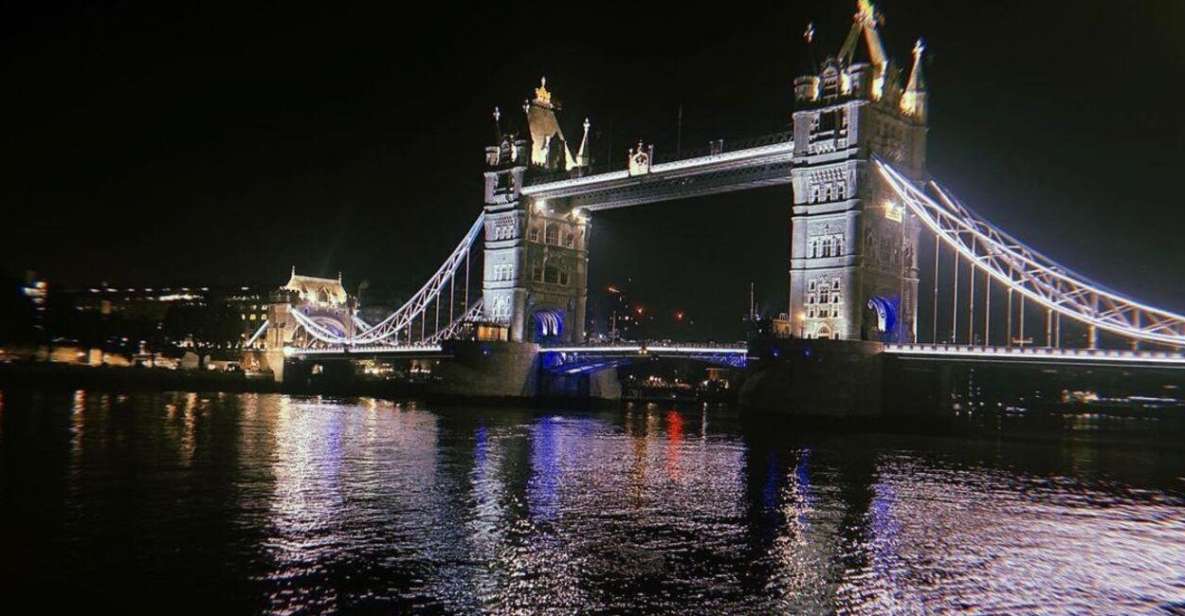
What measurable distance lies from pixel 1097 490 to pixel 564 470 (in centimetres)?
1441

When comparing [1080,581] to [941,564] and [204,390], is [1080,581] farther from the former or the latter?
[204,390]

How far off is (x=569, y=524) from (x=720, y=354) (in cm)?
3761

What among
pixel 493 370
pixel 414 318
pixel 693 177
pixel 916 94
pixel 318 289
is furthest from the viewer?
pixel 318 289

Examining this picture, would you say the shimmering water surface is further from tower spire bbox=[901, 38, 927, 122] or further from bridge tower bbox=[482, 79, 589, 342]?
bridge tower bbox=[482, 79, 589, 342]

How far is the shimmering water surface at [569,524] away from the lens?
50.2 ft

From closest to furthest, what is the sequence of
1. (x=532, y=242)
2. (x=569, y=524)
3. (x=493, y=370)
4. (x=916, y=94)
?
(x=569, y=524) < (x=916, y=94) < (x=493, y=370) < (x=532, y=242)

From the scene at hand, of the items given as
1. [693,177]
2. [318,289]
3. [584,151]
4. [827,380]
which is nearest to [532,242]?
[584,151]

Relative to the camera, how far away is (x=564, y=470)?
30.0 meters

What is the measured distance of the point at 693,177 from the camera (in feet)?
194

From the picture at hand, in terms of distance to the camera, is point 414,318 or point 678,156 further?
point 414,318

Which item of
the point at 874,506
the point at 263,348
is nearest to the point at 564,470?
the point at 874,506

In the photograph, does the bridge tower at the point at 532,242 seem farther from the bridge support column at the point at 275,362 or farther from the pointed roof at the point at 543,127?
the bridge support column at the point at 275,362

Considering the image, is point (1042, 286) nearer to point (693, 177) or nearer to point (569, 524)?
point (693, 177)

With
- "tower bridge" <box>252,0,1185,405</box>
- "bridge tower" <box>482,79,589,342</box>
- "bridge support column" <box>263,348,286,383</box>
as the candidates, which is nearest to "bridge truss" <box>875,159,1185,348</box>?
"tower bridge" <box>252,0,1185,405</box>
